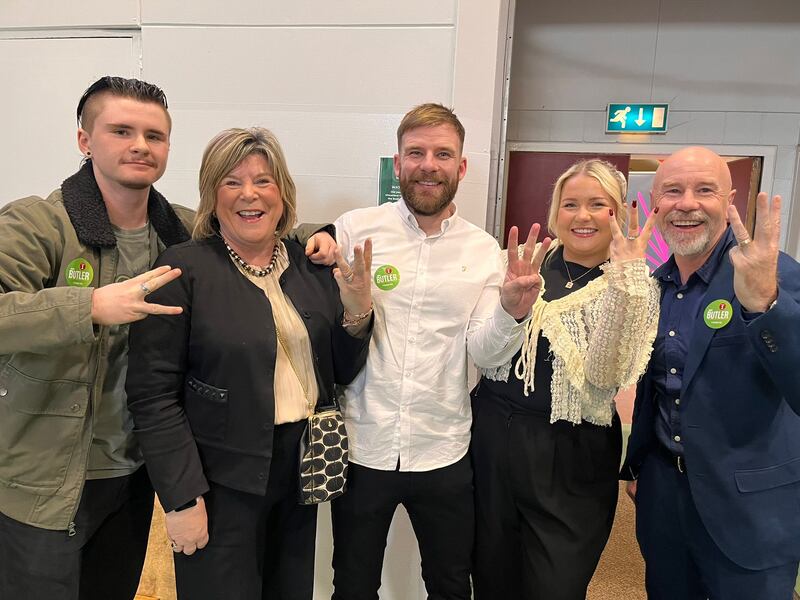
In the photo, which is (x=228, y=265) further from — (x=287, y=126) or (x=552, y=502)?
(x=552, y=502)

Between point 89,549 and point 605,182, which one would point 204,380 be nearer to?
point 89,549

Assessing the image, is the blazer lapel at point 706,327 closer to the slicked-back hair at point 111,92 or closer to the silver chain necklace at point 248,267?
the silver chain necklace at point 248,267

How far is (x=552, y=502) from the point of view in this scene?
160 cm

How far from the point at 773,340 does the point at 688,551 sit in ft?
2.51

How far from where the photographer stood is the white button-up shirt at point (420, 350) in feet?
5.36

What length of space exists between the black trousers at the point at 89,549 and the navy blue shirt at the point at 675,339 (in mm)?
1652

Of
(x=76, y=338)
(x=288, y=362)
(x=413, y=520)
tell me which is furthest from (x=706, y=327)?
(x=76, y=338)

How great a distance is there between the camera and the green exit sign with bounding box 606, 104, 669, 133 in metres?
4.08

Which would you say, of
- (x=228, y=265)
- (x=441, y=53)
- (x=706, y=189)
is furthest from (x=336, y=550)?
(x=441, y=53)

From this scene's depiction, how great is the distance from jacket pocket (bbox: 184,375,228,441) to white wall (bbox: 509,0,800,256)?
3749 millimetres

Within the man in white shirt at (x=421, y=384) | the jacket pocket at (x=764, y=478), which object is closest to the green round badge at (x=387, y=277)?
the man in white shirt at (x=421, y=384)

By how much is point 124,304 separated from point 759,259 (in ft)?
5.05

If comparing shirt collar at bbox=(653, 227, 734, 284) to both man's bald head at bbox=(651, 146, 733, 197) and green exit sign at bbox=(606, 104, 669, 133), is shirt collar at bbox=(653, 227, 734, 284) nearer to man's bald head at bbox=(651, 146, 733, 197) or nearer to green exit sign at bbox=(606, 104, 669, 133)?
man's bald head at bbox=(651, 146, 733, 197)

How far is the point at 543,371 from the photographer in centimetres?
162
